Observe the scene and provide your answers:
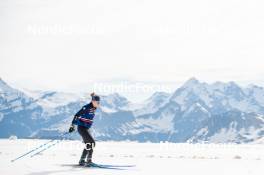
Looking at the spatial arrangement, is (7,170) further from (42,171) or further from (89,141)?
(89,141)

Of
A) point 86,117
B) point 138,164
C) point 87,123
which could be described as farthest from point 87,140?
point 138,164

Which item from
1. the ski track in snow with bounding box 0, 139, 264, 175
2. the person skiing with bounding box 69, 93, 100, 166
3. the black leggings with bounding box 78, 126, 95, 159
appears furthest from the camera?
the black leggings with bounding box 78, 126, 95, 159

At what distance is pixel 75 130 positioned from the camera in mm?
20500

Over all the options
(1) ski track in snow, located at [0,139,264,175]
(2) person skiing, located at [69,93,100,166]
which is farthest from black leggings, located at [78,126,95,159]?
(1) ski track in snow, located at [0,139,264,175]

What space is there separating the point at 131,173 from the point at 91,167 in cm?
317

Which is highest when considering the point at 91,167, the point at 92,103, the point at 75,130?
the point at 92,103

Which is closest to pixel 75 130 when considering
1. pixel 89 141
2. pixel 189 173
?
pixel 89 141

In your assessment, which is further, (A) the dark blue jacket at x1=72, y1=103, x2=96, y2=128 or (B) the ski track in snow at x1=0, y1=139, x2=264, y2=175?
(A) the dark blue jacket at x1=72, y1=103, x2=96, y2=128

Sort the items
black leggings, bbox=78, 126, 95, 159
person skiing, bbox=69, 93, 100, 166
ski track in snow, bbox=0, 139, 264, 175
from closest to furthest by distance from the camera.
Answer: ski track in snow, bbox=0, 139, 264, 175 < person skiing, bbox=69, 93, 100, 166 < black leggings, bbox=78, 126, 95, 159

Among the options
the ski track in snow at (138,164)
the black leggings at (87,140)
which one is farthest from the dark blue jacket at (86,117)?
the ski track in snow at (138,164)

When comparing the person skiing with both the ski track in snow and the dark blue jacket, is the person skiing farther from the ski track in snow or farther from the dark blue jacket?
the ski track in snow

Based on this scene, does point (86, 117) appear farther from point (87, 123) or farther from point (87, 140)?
point (87, 140)

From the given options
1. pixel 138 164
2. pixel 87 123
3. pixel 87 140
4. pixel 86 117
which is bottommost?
pixel 138 164

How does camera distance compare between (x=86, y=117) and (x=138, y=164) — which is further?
(x=138, y=164)
